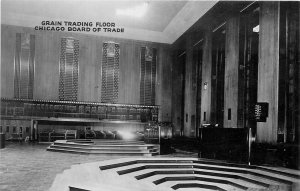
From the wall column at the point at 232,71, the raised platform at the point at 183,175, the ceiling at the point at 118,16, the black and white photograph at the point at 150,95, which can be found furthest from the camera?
the ceiling at the point at 118,16

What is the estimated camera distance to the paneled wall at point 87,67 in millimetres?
13977

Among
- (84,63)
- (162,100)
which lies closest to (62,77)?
(84,63)

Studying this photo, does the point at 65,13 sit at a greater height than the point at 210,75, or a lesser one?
greater

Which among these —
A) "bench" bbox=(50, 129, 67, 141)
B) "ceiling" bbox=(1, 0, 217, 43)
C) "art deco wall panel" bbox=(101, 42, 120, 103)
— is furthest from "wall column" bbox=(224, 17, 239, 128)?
"bench" bbox=(50, 129, 67, 141)

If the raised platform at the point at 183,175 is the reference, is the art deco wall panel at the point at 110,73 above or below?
above

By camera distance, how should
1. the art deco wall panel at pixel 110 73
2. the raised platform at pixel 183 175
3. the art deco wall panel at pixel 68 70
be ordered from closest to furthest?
the raised platform at pixel 183 175 < the art deco wall panel at pixel 68 70 < the art deco wall panel at pixel 110 73

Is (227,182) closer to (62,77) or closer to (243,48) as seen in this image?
(243,48)

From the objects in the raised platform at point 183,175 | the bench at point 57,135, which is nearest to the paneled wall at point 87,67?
the bench at point 57,135

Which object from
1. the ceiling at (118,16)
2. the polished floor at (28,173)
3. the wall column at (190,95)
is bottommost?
the polished floor at (28,173)

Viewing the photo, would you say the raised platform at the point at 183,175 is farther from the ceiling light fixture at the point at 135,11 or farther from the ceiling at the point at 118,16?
the ceiling light fixture at the point at 135,11

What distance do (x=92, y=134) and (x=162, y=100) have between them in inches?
Answer: 169

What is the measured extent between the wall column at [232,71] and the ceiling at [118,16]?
4.18 feet

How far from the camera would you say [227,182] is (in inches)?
268

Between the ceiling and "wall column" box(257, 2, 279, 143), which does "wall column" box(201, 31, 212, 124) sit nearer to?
the ceiling
